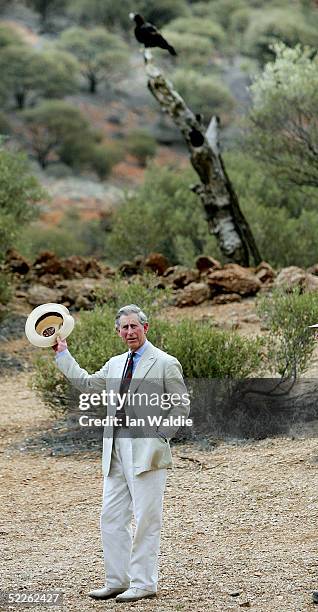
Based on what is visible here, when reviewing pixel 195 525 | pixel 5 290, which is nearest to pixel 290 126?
pixel 5 290

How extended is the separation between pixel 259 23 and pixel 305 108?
1555 inches

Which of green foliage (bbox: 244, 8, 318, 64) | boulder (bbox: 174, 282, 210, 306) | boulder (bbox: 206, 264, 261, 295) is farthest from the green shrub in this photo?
green foliage (bbox: 244, 8, 318, 64)

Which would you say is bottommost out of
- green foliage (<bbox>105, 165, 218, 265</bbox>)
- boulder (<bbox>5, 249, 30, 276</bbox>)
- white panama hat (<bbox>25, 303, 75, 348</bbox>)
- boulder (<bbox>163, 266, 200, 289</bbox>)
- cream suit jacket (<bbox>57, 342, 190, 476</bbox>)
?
green foliage (<bbox>105, 165, 218, 265</bbox>)

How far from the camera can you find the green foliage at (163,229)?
19.7 m

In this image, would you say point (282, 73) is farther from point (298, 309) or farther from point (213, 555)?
point (213, 555)

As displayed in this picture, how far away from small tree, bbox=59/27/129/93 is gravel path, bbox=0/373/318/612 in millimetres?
43361

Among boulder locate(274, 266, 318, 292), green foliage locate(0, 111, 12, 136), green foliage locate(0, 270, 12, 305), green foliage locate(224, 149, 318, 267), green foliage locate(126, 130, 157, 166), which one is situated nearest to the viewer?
boulder locate(274, 266, 318, 292)

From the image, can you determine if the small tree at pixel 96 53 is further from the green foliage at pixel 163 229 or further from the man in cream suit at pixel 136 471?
the man in cream suit at pixel 136 471

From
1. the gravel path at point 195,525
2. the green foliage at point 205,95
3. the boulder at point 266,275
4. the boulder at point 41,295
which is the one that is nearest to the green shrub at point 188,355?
the gravel path at point 195,525

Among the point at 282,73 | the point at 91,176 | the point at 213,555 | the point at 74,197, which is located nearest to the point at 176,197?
the point at 282,73

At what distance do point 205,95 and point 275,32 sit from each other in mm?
7620

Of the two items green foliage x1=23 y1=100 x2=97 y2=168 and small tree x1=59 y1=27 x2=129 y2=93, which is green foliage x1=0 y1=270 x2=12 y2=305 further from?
small tree x1=59 y1=27 x2=129 y2=93

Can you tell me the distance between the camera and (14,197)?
17.2 meters

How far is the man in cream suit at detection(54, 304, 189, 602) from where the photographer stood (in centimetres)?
541
